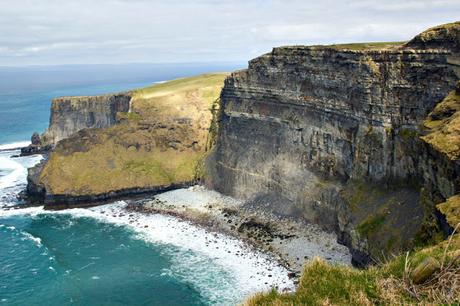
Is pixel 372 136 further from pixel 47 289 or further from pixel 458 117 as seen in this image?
pixel 47 289

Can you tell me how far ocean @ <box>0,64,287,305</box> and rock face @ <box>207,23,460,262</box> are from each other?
1434cm

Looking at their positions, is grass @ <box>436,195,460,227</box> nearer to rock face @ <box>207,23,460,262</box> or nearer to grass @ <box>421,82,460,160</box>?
rock face @ <box>207,23,460,262</box>

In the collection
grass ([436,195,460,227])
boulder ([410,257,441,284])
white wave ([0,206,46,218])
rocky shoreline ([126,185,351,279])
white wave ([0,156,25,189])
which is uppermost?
boulder ([410,257,441,284])

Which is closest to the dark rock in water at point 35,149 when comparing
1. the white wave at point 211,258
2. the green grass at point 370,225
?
the white wave at point 211,258

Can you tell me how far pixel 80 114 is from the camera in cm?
13288

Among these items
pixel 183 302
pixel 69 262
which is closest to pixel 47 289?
pixel 69 262

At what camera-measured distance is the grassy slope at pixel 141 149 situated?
91438 millimetres

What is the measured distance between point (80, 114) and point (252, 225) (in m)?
81.4

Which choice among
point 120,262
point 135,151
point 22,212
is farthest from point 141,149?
point 120,262

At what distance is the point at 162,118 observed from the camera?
347 feet

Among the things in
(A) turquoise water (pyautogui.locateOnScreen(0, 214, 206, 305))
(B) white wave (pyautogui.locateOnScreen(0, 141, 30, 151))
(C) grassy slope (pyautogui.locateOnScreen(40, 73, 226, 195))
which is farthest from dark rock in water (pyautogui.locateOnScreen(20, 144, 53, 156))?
(A) turquoise water (pyautogui.locateOnScreen(0, 214, 206, 305))

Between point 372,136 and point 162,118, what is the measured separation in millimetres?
59852

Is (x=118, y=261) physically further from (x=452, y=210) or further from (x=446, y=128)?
(x=452, y=210)

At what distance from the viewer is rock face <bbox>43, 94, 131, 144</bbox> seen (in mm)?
124488
